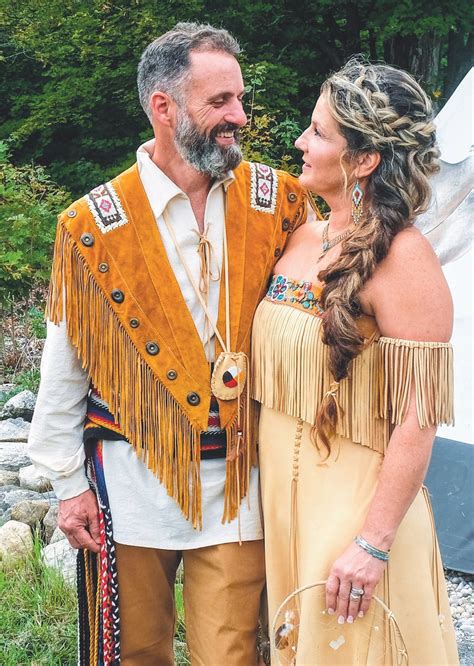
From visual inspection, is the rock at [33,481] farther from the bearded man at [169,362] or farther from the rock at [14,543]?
the bearded man at [169,362]

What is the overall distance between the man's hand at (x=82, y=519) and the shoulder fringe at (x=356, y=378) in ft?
1.83

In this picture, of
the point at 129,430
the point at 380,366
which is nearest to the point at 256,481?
the point at 129,430

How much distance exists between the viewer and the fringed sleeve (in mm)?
2021

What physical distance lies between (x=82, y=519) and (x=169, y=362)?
0.50 metres

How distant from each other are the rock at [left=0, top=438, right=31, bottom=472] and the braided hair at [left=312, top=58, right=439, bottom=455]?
3458mm

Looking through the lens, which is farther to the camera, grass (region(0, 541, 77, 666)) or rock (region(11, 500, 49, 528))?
rock (region(11, 500, 49, 528))

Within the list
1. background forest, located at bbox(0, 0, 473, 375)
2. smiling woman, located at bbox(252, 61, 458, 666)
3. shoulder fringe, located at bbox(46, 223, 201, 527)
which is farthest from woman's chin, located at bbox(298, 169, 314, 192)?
background forest, located at bbox(0, 0, 473, 375)

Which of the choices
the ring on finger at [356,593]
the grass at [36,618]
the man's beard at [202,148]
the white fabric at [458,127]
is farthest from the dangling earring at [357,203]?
the white fabric at [458,127]

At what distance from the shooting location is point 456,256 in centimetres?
416

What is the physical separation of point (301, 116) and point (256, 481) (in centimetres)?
696

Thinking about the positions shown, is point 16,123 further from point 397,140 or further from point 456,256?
point 397,140

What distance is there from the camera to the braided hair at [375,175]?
6.72 ft

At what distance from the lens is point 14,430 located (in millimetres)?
5723

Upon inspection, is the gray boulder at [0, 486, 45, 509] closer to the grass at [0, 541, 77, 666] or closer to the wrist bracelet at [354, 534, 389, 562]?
the grass at [0, 541, 77, 666]
